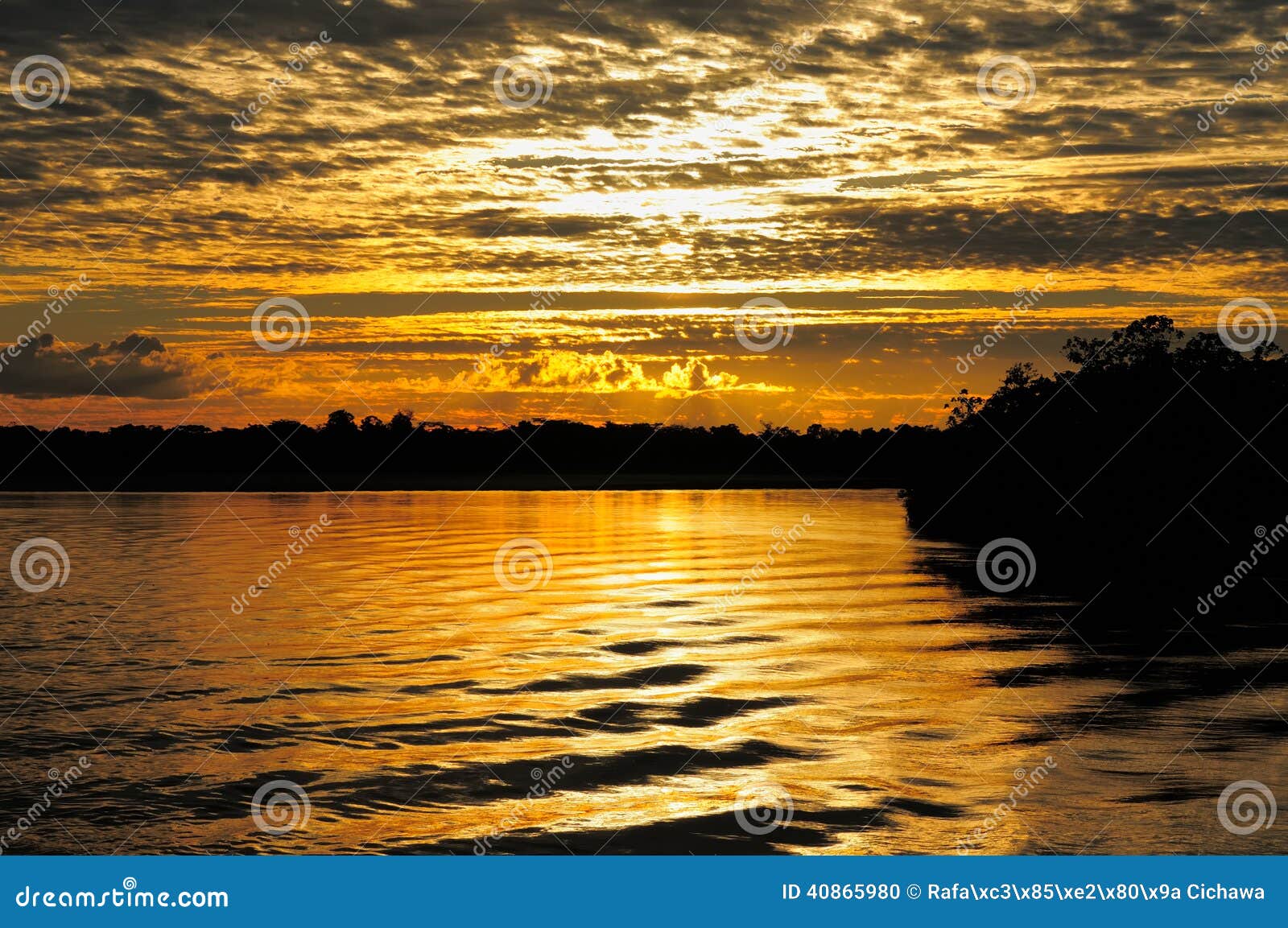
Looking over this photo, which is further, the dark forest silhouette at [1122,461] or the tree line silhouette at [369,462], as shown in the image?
the tree line silhouette at [369,462]

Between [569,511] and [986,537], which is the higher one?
[569,511]

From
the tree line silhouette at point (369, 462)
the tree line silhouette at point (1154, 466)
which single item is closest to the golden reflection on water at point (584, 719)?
the tree line silhouette at point (1154, 466)

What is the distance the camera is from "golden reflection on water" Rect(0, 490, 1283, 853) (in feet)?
41.5

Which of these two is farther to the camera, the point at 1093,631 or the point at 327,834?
the point at 1093,631

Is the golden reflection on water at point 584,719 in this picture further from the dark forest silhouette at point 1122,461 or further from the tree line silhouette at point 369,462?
the tree line silhouette at point 369,462

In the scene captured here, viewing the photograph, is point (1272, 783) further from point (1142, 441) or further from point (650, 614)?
point (1142, 441)

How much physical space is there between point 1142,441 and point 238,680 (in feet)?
118

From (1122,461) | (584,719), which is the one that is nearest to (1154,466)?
(1122,461)

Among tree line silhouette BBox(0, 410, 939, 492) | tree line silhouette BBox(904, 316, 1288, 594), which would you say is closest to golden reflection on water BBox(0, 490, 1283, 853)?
tree line silhouette BBox(904, 316, 1288, 594)

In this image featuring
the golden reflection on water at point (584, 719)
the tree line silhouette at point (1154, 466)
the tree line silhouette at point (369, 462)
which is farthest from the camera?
the tree line silhouette at point (369, 462)

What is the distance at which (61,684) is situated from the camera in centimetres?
1989

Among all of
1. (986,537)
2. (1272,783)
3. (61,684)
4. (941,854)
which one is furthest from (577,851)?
(986,537)

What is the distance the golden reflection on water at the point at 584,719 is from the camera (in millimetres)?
12648

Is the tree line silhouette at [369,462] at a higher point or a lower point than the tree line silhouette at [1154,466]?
higher
